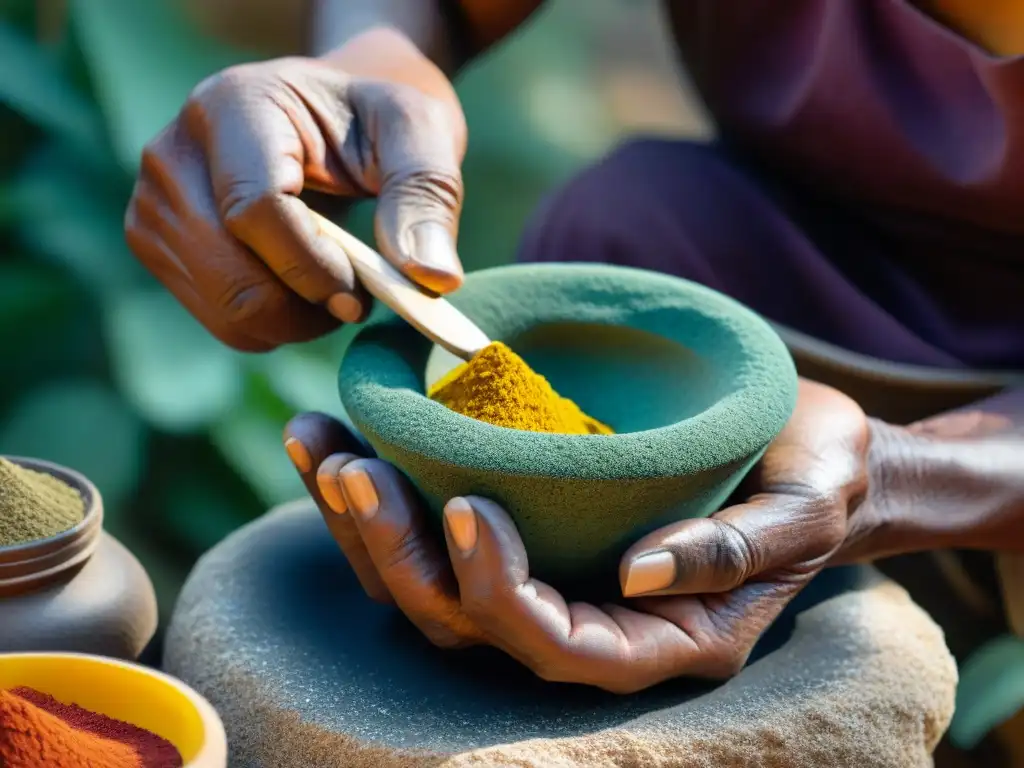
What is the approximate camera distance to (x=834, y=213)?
147cm

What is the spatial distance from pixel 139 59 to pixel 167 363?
580 millimetres

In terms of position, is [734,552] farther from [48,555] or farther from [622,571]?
[48,555]

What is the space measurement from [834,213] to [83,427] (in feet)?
3.92

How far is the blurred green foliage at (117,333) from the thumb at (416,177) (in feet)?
2.66

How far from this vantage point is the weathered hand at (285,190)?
0.93m

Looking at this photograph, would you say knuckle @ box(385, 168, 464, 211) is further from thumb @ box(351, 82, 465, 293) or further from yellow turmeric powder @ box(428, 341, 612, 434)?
yellow turmeric powder @ box(428, 341, 612, 434)

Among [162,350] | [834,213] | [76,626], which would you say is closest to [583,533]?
[76,626]

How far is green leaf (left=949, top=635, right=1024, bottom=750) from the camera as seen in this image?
125cm

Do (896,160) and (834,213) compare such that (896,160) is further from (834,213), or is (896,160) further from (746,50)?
(746,50)

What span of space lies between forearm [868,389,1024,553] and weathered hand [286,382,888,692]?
0.16m

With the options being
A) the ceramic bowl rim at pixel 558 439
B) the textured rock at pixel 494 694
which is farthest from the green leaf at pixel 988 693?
the ceramic bowl rim at pixel 558 439

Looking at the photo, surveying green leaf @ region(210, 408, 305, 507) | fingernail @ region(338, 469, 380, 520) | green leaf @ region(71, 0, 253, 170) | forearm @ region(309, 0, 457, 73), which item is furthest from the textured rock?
green leaf @ region(71, 0, 253, 170)

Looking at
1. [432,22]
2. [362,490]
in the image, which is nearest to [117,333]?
[432,22]

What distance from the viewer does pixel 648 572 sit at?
2.62 feet
